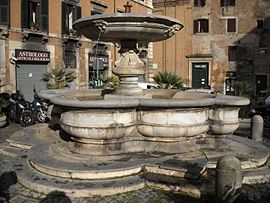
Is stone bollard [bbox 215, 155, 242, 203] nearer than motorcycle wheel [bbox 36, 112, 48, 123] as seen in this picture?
Yes

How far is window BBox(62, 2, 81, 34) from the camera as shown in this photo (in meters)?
20.5

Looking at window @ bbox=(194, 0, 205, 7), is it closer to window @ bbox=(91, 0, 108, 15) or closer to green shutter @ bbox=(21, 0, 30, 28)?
window @ bbox=(91, 0, 108, 15)

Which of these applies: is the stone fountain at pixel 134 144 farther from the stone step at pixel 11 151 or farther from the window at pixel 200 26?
the window at pixel 200 26

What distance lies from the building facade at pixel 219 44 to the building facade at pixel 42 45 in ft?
34.7

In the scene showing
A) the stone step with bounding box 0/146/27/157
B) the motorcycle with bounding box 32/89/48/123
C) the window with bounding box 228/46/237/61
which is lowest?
the stone step with bounding box 0/146/27/157

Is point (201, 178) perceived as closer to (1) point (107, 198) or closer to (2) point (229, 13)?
(1) point (107, 198)

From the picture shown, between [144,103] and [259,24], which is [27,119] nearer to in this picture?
[144,103]

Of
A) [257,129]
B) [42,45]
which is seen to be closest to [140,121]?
[257,129]

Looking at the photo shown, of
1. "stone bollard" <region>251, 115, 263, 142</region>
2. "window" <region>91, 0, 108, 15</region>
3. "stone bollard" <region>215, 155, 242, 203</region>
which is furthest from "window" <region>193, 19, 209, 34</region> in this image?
"stone bollard" <region>215, 155, 242, 203</region>

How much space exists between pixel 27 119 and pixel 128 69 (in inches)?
229

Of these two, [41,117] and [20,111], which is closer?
[41,117]

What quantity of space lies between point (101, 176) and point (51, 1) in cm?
1663

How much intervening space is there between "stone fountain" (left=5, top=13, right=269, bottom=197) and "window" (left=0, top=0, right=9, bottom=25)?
10955 millimetres

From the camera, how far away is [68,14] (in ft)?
69.8
